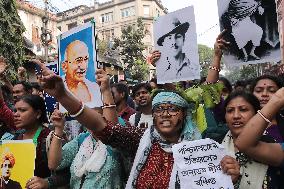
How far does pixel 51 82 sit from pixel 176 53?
1.73 meters

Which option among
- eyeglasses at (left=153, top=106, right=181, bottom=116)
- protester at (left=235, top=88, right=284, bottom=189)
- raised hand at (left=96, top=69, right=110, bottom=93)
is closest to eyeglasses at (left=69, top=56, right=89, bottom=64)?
raised hand at (left=96, top=69, right=110, bottom=93)

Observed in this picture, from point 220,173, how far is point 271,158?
0.98 feet

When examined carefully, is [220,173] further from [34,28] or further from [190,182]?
[34,28]

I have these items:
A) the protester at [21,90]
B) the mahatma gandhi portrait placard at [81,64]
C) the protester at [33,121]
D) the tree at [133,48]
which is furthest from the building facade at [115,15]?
the mahatma gandhi portrait placard at [81,64]

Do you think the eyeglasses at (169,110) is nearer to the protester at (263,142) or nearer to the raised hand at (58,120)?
the protester at (263,142)

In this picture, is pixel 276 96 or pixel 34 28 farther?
pixel 34 28

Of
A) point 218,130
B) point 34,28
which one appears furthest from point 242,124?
point 34,28

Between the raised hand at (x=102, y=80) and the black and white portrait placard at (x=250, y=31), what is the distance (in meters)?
1.26

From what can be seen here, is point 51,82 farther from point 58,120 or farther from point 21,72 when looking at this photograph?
point 21,72

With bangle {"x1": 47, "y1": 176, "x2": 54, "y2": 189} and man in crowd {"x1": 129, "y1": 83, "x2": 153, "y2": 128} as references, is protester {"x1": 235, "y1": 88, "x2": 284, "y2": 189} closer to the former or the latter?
bangle {"x1": 47, "y1": 176, "x2": 54, "y2": 189}

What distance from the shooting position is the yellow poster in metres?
2.94

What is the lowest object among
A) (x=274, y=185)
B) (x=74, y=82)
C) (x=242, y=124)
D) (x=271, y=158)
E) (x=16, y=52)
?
(x=274, y=185)

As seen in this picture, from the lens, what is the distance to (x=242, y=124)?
8.04 ft

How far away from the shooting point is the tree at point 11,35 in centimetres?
1106
